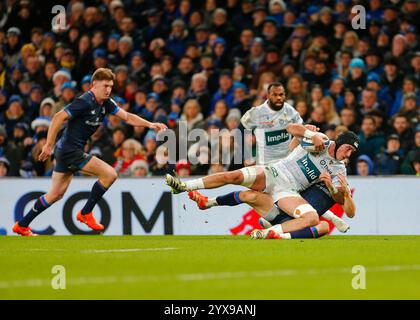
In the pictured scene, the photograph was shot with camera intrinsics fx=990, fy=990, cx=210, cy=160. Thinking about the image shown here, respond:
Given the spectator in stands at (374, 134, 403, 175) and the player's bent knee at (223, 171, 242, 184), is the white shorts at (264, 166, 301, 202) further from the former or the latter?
the spectator in stands at (374, 134, 403, 175)

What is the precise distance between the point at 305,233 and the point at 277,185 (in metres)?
0.75

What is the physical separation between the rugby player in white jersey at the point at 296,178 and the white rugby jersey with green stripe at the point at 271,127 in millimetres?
1461

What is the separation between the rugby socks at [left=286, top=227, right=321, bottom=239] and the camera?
12.7m

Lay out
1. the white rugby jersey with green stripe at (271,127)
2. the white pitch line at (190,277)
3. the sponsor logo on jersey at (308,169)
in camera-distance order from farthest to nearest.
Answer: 1. the white rugby jersey with green stripe at (271,127)
2. the sponsor logo on jersey at (308,169)
3. the white pitch line at (190,277)

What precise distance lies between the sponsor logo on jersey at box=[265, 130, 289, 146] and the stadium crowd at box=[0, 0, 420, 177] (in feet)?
7.20

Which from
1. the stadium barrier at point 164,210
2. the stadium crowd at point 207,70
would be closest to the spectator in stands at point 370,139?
the stadium crowd at point 207,70

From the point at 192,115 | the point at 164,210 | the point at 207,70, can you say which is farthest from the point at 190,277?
the point at 207,70

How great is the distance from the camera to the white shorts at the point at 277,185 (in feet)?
42.4

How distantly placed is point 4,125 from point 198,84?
167 inches

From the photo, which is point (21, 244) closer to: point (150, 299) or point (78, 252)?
point (78, 252)

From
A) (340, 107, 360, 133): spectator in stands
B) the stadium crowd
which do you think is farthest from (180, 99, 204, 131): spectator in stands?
(340, 107, 360, 133): spectator in stands

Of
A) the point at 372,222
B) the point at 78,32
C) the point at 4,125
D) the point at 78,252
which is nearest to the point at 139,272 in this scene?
the point at 78,252

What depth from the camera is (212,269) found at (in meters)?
8.99

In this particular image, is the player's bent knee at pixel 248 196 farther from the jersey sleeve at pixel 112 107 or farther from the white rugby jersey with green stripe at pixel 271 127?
the jersey sleeve at pixel 112 107
